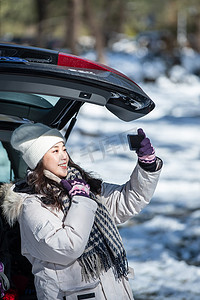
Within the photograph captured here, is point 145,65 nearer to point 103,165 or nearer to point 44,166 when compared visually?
point 103,165

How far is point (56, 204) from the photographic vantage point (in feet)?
8.64

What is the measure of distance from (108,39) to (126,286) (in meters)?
36.9

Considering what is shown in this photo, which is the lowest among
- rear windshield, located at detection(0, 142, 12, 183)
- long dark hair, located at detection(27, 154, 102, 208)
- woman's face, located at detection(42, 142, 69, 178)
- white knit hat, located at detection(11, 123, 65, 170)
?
rear windshield, located at detection(0, 142, 12, 183)

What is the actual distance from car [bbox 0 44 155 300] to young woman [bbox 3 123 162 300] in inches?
11.6

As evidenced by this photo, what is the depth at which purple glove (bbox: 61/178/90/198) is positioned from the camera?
2.59 m

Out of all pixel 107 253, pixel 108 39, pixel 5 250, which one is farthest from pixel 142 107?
pixel 108 39

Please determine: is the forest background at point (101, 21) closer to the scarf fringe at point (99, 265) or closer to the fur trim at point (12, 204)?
the fur trim at point (12, 204)

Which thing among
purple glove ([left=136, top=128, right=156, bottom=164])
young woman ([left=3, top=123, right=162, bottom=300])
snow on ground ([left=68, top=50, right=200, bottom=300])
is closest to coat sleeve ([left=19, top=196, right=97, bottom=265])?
young woman ([left=3, top=123, right=162, bottom=300])

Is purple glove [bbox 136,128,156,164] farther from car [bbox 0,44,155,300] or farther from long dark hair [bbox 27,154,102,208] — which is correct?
long dark hair [bbox 27,154,102,208]

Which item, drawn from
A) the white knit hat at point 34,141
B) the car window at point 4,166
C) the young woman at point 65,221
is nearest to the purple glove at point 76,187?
the young woman at point 65,221

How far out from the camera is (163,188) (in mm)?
7953

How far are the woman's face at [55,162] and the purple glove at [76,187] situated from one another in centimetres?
8

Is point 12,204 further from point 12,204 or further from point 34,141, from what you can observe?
point 34,141

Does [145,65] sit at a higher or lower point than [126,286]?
lower
